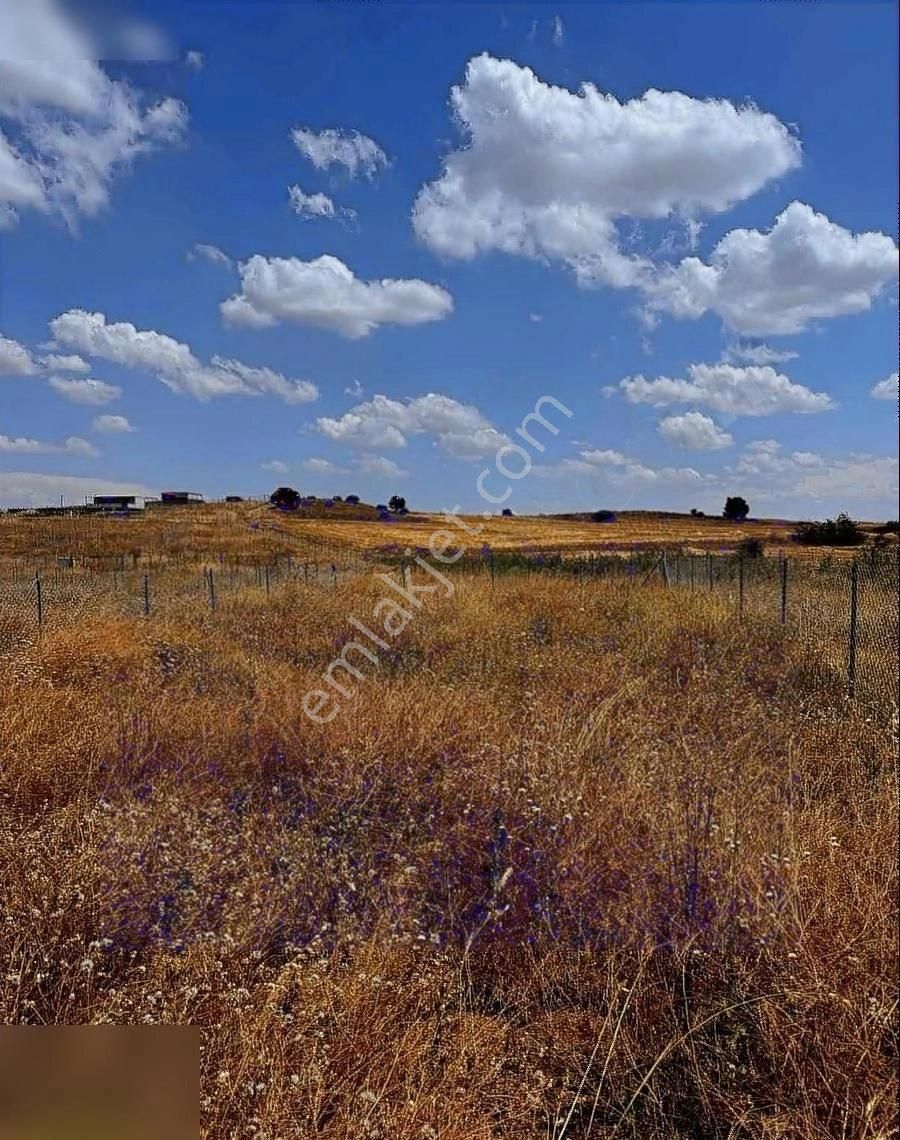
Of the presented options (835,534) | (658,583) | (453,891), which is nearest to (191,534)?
(453,891)

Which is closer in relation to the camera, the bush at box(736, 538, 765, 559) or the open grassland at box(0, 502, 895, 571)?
the open grassland at box(0, 502, 895, 571)

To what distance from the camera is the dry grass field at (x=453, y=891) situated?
197 cm

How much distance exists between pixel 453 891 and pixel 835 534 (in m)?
19.5

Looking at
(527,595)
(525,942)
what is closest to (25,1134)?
(525,942)

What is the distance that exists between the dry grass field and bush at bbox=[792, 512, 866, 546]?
47.9ft

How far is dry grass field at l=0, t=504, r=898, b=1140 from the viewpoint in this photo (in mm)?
1967

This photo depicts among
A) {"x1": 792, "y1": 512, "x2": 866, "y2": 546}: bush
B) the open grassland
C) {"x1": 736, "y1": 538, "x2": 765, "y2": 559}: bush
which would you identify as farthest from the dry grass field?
{"x1": 792, "y1": 512, "x2": 866, "y2": 546}: bush

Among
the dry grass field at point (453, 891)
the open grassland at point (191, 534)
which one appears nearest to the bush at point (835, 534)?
the open grassland at point (191, 534)

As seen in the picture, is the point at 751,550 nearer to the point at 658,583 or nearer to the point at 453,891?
the point at 658,583

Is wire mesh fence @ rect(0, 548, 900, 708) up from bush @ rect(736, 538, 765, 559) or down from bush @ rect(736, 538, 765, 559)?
down

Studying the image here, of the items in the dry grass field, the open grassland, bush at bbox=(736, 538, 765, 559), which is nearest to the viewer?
the dry grass field

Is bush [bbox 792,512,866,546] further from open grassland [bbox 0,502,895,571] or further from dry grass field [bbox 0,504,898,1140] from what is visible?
dry grass field [bbox 0,504,898,1140]

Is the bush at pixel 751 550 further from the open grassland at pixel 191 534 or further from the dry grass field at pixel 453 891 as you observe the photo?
the dry grass field at pixel 453 891

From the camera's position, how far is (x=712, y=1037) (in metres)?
2.14
